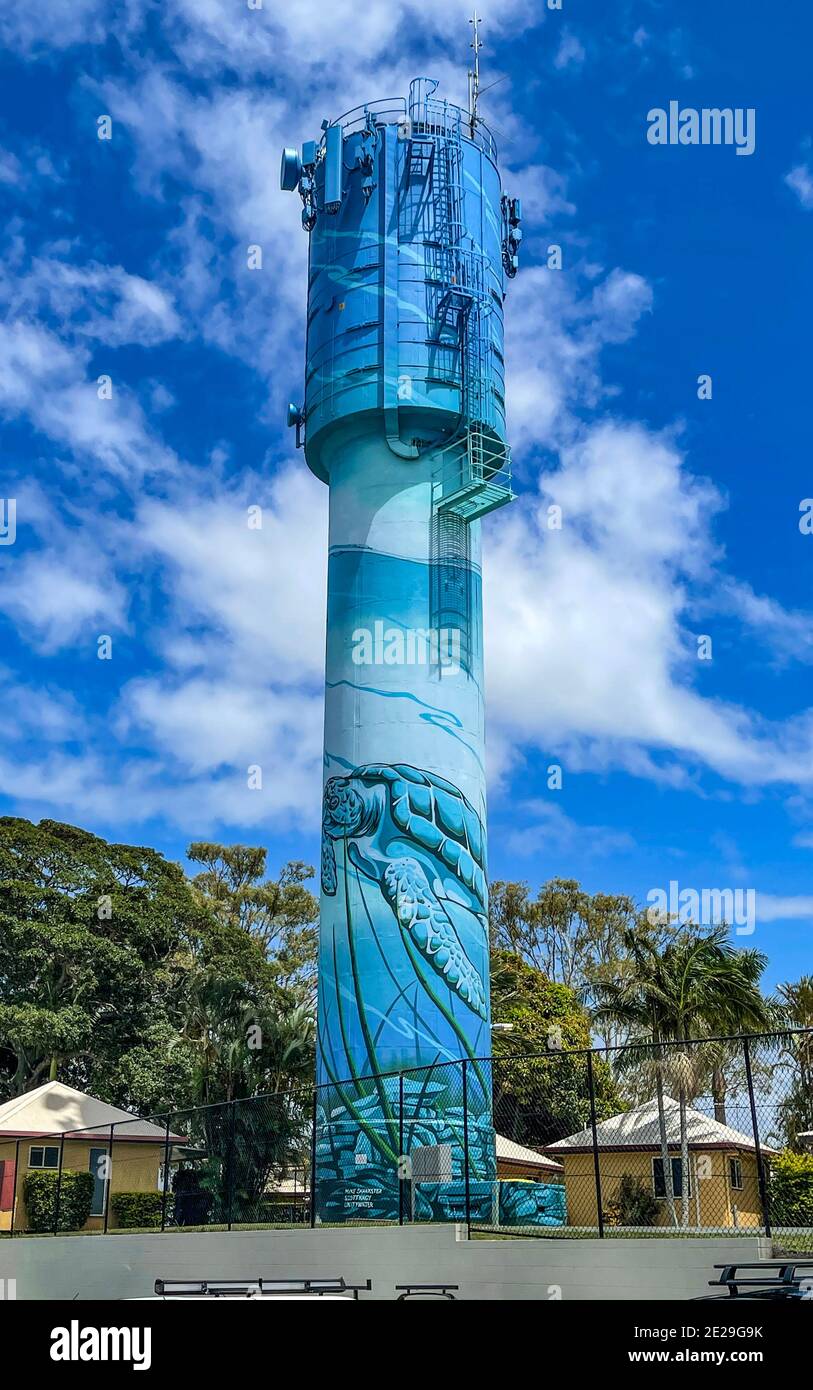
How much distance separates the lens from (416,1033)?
3078 cm

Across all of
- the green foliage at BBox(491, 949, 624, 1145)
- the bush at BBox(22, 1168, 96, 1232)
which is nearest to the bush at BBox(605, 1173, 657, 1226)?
the bush at BBox(22, 1168, 96, 1232)

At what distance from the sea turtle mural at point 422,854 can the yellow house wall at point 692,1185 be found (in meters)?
6.09

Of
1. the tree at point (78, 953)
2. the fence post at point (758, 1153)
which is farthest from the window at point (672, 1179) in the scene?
the tree at point (78, 953)

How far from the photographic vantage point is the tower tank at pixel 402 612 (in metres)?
30.7

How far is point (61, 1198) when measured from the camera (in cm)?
3534

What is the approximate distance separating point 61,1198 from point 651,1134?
16863mm

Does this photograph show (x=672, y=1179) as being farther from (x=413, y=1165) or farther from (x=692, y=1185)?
(x=413, y=1165)

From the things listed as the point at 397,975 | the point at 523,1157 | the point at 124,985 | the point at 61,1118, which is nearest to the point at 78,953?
the point at 124,985

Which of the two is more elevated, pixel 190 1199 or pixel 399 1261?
pixel 190 1199

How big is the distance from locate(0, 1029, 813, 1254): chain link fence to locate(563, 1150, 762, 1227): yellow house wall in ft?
0.23

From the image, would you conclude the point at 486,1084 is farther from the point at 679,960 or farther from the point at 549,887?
the point at 549,887

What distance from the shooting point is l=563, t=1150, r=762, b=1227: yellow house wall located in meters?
29.6

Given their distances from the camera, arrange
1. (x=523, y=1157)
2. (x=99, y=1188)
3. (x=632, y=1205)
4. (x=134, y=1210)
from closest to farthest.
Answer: (x=632, y=1205) < (x=99, y=1188) < (x=134, y=1210) < (x=523, y=1157)

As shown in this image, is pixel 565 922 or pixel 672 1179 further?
pixel 565 922
